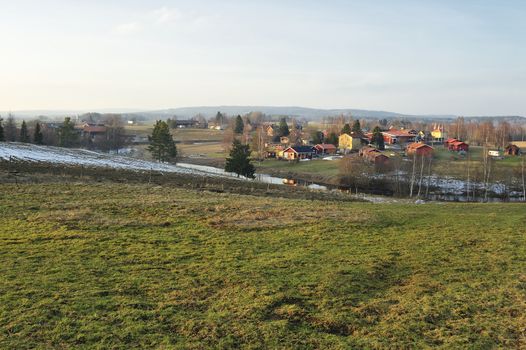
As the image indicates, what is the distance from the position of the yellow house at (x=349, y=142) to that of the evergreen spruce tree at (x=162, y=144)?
42864 mm

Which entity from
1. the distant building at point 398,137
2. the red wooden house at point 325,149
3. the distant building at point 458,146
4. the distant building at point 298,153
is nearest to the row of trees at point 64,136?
the distant building at point 298,153

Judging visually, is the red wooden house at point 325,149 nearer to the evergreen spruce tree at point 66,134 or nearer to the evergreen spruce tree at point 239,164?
the evergreen spruce tree at point 239,164

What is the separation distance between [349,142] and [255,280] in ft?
304

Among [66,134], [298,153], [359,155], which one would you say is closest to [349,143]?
[298,153]

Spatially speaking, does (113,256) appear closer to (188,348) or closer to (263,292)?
(263,292)

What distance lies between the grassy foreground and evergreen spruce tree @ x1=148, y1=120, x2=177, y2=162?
177 ft

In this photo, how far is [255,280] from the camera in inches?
456

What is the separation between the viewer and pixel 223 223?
18.5m

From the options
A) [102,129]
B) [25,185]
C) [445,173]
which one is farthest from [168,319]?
[102,129]

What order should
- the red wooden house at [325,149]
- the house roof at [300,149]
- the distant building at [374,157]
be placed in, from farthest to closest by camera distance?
the red wooden house at [325,149], the house roof at [300,149], the distant building at [374,157]

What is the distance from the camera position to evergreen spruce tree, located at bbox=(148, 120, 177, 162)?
242 feet

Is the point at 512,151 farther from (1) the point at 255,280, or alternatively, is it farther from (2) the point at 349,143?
(1) the point at 255,280

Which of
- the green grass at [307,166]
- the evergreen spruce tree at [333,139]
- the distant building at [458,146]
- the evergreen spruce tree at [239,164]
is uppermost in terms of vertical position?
the evergreen spruce tree at [333,139]

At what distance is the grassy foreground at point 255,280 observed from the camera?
864 cm
